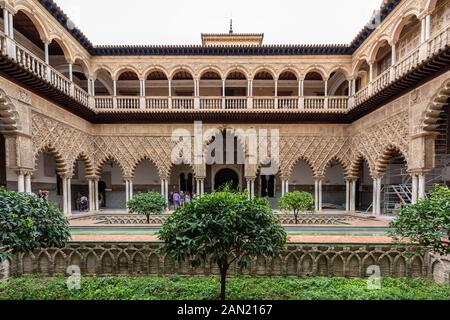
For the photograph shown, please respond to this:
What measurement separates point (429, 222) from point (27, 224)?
581 cm

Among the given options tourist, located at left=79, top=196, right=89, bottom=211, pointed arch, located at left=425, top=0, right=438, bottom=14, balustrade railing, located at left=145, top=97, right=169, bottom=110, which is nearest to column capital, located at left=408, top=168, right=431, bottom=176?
pointed arch, located at left=425, top=0, right=438, bottom=14

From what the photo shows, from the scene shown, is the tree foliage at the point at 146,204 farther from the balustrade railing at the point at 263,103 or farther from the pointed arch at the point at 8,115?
the balustrade railing at the point at 263,103

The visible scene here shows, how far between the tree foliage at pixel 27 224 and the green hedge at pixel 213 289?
0.97m

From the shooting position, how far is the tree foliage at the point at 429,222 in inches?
144

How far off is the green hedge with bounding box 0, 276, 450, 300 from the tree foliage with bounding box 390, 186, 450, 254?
105cm

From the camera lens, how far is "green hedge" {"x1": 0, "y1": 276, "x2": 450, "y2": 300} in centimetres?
422

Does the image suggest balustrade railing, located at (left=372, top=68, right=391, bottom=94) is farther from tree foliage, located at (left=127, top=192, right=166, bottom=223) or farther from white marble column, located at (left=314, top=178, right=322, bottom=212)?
tree foliage, located at (left=127, top=192, right=166, bottom=223)

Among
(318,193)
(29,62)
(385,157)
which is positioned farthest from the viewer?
(318,193)

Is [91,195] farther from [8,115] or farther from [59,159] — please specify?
[8,115]

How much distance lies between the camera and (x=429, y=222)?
3742 mm

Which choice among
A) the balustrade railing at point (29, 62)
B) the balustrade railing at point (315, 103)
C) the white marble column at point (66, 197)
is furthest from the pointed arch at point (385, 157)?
the white marble column at point (66, 197)

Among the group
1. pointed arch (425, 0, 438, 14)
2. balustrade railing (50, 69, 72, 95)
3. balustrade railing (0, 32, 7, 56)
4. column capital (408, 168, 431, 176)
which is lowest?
column capital (408, 168, 431, 176)

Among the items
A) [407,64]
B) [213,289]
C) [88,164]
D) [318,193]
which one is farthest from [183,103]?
[213,289]
